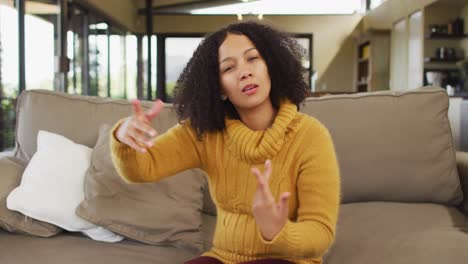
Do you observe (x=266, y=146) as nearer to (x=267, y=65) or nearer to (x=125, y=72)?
(x=267, y=65)

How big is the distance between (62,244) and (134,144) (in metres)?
0.65

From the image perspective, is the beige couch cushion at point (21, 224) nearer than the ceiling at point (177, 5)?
Yes

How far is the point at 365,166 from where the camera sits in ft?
6.01

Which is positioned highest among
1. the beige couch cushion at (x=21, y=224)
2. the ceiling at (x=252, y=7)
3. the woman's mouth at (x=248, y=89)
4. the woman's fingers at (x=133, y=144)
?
the ceiling at (x=252, y=7)

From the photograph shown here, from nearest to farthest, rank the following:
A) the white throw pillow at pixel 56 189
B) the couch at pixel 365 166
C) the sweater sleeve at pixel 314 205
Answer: the sweater sleeve at pixel 314 205, the couch at pixel 365 166, the white throw pillow at pixel 56 189

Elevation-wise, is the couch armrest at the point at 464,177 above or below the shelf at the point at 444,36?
below

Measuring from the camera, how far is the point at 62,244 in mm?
1593

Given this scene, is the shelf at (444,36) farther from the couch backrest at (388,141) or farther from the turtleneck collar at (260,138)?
the turtleneck collar at (260,138)

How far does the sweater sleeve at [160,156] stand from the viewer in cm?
120

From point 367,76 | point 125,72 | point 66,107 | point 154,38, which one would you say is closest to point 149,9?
point 154,38

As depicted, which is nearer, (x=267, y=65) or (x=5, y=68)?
(x=267, y=65)

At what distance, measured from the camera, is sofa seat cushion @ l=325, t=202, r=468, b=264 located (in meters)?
1.38

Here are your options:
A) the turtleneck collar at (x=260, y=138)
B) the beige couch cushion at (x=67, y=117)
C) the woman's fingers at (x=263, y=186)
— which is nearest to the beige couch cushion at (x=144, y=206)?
the beige couch cushion at (x=67, y=117)

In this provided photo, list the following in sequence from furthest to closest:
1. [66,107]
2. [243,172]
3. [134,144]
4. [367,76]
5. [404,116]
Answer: [367,76] < [66,107] < [404,116] < [243,172] < [134,144]
